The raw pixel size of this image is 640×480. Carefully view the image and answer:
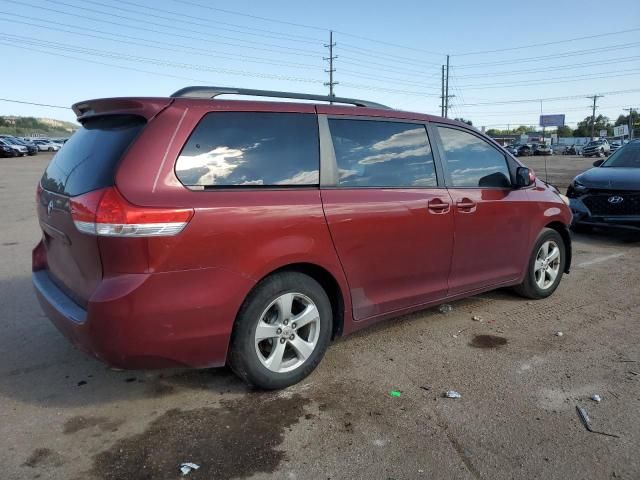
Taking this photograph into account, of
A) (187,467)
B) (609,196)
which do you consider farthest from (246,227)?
(609,196)

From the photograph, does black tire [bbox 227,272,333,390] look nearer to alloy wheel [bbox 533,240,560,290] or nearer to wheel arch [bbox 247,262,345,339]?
wheel arch [bbox 247,262,345,339]

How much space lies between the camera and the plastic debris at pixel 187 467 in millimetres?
2537

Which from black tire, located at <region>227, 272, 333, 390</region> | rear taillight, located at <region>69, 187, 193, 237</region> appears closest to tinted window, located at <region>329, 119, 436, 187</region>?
black tire, located at <region>227, 272, 333, 390</region>

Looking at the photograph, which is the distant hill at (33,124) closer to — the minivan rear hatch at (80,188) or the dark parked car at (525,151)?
the dark parked car at (525,151)

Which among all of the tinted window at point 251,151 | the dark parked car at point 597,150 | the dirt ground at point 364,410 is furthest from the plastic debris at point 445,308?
the dark parked car at point 597,150

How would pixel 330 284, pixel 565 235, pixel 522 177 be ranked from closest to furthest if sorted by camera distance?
pixel 330 284, pixel 522 177, pixel 565 235

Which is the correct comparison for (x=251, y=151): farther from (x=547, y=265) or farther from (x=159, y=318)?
(x=547, y=265)

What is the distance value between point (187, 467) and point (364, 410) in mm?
1072

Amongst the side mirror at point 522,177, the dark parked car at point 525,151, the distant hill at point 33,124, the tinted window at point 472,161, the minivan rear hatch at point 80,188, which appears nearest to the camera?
the minivan rear hatch at point 80,188

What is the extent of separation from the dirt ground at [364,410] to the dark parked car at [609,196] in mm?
3854

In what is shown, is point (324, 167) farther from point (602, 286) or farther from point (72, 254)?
point (602, 286)

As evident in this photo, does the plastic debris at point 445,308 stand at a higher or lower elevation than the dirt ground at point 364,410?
higher

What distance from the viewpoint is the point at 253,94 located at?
3.40 metres

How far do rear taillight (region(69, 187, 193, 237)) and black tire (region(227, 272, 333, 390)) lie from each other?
2.18ft
